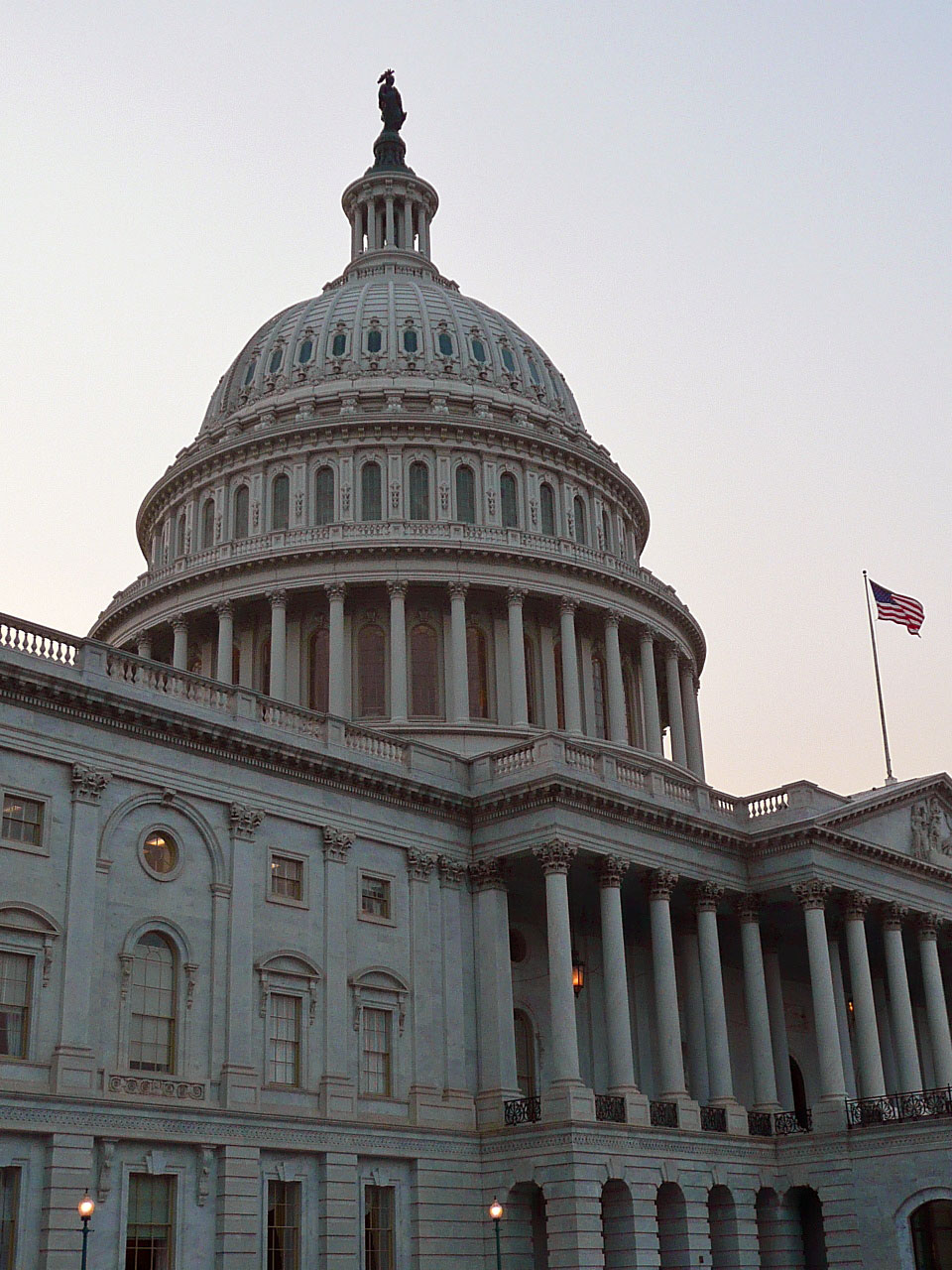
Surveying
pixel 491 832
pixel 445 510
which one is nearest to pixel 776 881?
pixel 491 832

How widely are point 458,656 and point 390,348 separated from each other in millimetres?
19130

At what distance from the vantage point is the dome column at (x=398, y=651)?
6384 cm

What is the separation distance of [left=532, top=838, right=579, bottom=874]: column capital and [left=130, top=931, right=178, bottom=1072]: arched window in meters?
12.3

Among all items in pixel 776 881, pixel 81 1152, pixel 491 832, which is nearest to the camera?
pixel 81 1152

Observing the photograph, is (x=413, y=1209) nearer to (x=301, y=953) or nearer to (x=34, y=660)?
(x=301, y=953)

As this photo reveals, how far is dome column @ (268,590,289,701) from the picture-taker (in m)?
65.5

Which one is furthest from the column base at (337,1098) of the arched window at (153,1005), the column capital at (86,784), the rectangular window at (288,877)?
the column capital at (86,784)

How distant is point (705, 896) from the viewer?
53344 mm

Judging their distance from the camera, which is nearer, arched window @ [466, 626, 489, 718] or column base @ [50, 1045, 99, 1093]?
column base @ [50, 1045, 99, 1093]

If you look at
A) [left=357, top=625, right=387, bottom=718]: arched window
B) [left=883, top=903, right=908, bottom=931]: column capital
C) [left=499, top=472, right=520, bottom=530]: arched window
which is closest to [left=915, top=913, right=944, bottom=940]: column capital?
[left=883, top=903, right=908, bottom=931]: column capital

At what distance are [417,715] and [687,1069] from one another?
18.4 meters

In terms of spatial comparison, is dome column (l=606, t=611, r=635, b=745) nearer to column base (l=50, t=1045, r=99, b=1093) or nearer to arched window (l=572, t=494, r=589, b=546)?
arched window (l=572, t=494, r=589, b=546)

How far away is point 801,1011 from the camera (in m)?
63.1

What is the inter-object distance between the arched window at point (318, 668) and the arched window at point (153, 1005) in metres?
25.4
